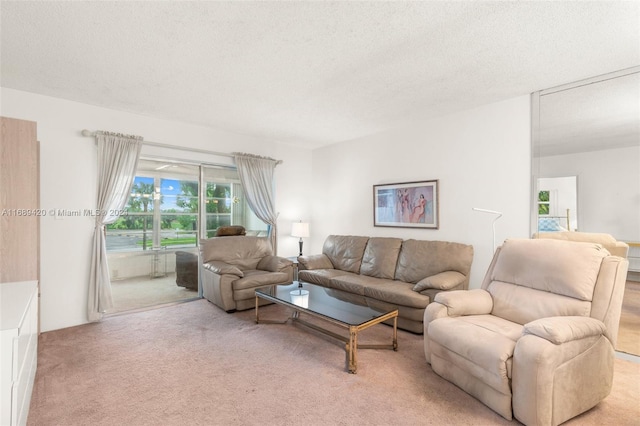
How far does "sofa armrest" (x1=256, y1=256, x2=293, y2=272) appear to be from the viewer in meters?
4.50

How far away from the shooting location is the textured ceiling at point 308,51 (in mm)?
2014

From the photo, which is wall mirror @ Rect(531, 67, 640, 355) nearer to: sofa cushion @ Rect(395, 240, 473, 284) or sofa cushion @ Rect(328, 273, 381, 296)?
sofa cushion @ Rect(395, 240, 473, 284)

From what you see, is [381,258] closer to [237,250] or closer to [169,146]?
[237,250]

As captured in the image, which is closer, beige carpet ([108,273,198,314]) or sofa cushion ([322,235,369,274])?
beige carpet ([108,273,198,314])

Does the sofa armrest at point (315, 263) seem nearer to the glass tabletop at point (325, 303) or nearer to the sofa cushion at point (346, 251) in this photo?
the sofa cushion at point (346, 251)

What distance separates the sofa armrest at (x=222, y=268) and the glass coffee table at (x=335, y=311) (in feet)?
1.86

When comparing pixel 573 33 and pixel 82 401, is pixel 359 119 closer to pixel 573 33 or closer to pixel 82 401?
pixel 573 33

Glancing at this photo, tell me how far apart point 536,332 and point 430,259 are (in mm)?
1945

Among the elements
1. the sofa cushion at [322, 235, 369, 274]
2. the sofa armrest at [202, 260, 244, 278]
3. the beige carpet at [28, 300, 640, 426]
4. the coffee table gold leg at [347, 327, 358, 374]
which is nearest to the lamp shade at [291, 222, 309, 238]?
the sofa cushion at [322, 235, 369, 274]

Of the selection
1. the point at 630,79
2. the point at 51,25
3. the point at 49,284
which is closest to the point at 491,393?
the point at 630,79

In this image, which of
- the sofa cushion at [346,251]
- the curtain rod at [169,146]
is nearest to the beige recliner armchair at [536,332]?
the sofa cushion at [346,251]

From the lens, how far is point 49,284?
344 centimetres

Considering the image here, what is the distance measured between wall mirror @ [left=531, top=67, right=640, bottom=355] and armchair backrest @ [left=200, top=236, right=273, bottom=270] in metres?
3.67

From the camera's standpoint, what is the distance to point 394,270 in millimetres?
4164
